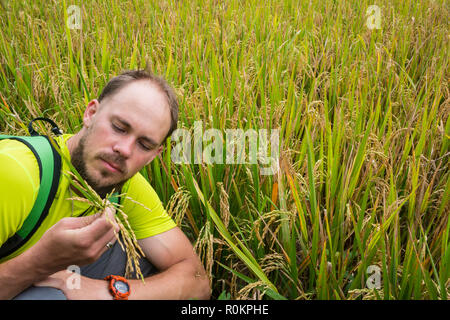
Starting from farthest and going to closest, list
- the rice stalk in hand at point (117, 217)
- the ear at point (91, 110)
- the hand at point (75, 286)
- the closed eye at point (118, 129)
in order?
1. the ear at point (91, 110)
2. the closed eye at point (118, 129)
3. the hand at point (75, 286)
4. the rice stalk in hand at point (117, 217)

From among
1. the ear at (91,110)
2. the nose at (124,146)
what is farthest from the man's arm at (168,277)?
the ear at (91,110)

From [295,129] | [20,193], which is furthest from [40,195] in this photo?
[295,129]

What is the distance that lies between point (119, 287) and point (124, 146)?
1.82 ft

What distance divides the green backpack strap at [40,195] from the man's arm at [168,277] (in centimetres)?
19

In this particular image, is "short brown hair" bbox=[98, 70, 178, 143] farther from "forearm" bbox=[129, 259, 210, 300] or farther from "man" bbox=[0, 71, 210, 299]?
"forearm" bbox=[129, 259, 210, 300]

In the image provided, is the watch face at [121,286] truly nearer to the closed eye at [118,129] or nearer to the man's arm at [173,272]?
the man's arm at [173,272]

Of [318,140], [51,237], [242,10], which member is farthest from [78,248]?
[242,10]

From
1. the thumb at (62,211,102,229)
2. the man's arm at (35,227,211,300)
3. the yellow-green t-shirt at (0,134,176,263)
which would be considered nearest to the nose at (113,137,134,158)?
the yellow-green t-shirt at (0,134,176,263)

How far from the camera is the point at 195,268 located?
5.11ft

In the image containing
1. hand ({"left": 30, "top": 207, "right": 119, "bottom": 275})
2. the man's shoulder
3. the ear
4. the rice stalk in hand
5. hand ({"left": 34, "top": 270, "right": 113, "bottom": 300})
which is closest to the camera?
the rice stalk in hand

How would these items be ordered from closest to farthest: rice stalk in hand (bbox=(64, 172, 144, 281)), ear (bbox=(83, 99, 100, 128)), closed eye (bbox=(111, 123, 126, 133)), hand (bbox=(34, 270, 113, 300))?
rice stalk in hand (bbox=(64, 172, 144, 281)) < hand (bbox=(34, 270, 113, 300)) < closed eye (bbox=(111, 123, 126, 133)) < ear (bbox=(83, 99, 100, 128))

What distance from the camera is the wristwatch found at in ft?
4.49

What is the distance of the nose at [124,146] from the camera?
1.30 metres
